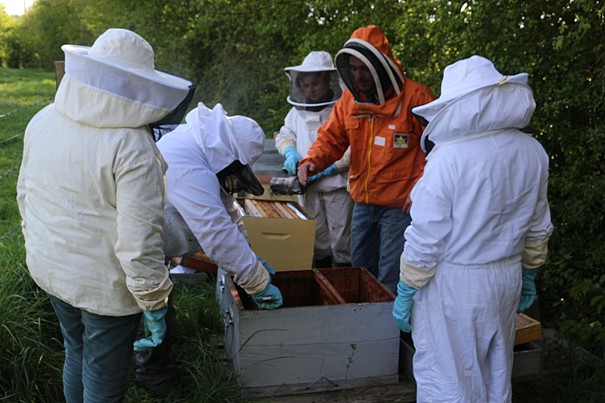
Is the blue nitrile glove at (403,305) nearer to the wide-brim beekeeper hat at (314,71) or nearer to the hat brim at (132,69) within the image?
the hat brim at (132,69)

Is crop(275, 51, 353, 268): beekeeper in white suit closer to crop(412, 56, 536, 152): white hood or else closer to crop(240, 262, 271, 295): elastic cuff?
crop(240, 262, 271, 295): elastic cuff

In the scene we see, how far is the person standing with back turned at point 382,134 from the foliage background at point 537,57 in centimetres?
96

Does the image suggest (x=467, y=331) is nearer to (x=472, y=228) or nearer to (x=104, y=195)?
(x=472, y=228)

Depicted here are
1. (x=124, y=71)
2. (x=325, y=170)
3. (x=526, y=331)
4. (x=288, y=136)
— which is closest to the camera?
(x=124, y=71)

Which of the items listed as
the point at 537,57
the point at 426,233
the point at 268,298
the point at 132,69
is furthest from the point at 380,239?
the point at 132,69

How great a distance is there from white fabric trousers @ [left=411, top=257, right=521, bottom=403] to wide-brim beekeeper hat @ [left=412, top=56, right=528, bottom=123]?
0.63 meters

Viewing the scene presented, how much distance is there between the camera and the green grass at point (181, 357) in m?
2.67

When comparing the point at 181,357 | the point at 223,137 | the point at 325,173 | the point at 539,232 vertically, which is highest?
the point at 223,137

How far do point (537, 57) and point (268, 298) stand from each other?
2730mm

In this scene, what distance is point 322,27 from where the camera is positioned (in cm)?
786

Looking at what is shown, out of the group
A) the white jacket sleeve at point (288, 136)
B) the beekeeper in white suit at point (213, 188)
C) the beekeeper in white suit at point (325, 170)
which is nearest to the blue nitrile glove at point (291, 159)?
the beekeeper in white suit at point (325, 170)

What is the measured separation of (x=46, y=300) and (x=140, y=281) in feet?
5.08

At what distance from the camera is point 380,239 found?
3.68 meters

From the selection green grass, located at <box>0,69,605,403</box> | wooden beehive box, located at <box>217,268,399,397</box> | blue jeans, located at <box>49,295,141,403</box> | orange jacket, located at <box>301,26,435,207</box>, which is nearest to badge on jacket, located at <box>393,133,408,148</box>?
orange jacket, located at <box>301,26,435,207</box>
